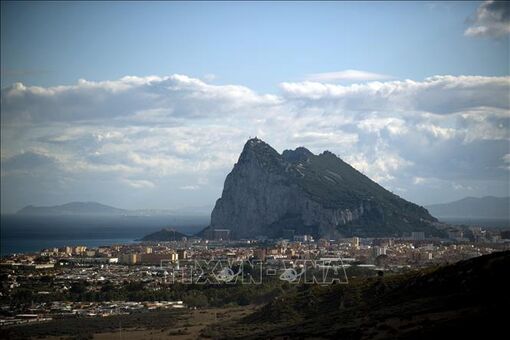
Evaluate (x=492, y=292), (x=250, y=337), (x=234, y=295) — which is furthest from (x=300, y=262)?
(x=492, y=292)

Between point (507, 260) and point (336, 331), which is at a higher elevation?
point (507, 260)

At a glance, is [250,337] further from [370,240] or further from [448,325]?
[370,240]

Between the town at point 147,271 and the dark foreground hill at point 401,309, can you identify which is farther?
the town at point 147,271

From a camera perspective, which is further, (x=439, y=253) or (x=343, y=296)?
(x=439, y=253)

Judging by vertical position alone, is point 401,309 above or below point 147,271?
above

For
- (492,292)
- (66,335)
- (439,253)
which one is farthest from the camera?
(439,253)

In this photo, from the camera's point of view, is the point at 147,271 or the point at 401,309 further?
the point at 147,271

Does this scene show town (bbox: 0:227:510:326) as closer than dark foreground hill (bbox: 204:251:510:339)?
No

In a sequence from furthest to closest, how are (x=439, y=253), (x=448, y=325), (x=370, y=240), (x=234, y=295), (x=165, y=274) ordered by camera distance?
(x=370, y=240) < (x=439, y=253) < (x=165, y=274) < (x=234, y=295) < (x=448, y=325)
